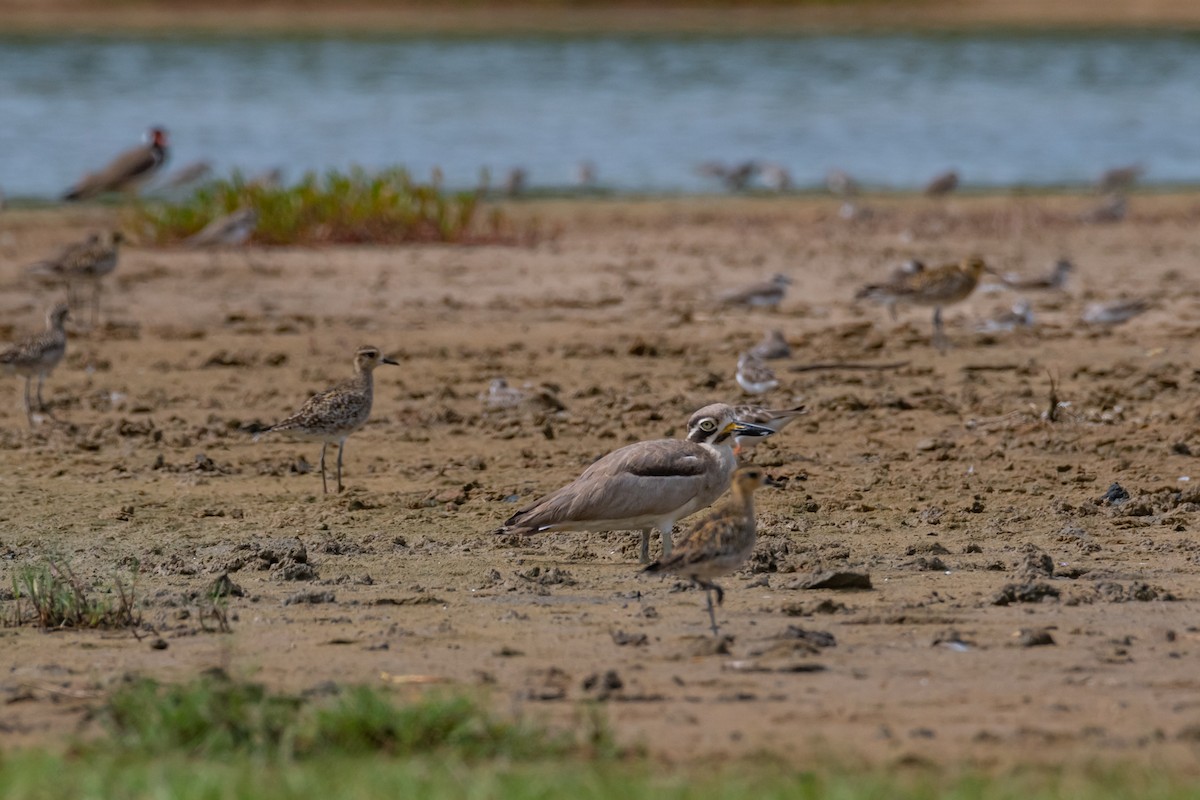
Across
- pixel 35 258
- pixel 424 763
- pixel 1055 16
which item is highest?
pixel 1055 16

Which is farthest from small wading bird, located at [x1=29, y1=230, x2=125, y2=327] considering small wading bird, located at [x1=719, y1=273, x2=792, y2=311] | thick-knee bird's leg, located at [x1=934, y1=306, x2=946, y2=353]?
thick-knee bird's leg, located at [x1=934, y1=306, x2=946, y2=353]

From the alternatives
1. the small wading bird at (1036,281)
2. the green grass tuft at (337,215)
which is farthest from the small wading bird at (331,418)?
the green grass tuft at (337,215)

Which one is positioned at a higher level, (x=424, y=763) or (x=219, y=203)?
(x=219, y=203)

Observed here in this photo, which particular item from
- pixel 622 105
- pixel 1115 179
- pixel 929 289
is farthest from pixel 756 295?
pixel 622 105

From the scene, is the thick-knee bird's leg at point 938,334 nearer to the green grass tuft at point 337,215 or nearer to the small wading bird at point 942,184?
the green grass tuft at point 337,215

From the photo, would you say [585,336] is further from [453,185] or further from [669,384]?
[453,185]

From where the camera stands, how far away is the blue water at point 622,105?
30328mm

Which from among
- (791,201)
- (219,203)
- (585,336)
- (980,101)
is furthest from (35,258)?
(980,101)

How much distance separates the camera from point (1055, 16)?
6159 cm

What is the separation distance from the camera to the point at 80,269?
1605cm

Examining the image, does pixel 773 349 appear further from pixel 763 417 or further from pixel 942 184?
pixel 942 184

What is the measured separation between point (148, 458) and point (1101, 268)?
406 inches

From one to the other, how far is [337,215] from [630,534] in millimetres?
10193

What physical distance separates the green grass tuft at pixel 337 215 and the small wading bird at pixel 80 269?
273 centimetres
